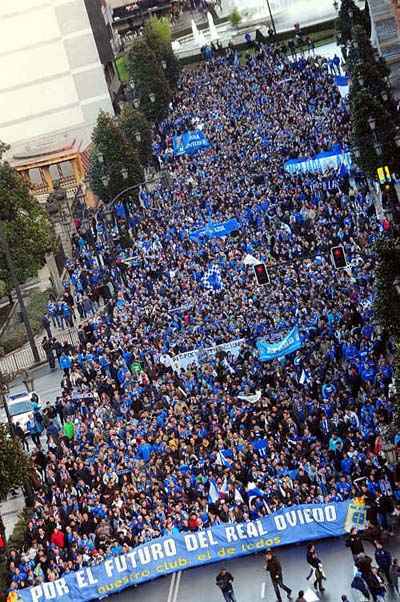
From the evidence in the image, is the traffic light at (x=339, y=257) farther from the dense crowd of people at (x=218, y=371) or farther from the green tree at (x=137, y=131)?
the green tree at (x=137, y=131)

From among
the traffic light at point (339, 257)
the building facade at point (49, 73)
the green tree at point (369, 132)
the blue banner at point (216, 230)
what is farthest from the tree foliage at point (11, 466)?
the building facade at point (49, 73)

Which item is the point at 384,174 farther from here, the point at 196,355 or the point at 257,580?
the point at 257,580

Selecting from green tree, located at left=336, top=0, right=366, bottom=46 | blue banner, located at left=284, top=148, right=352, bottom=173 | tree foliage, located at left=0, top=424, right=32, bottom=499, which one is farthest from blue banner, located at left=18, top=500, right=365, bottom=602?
green tree, located at left=336, top=0, right=366, bottom=46

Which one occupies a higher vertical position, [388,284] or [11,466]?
[388,284]

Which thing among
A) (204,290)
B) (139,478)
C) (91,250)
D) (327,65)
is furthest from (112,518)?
(327,65)

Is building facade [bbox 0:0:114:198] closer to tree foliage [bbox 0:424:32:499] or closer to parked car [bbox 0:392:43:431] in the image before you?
parked car [bbox 0:392:43:431]

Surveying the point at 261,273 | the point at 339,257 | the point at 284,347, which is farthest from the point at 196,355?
the point at 339,257

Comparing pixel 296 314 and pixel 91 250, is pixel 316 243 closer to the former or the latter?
pixel 296 314
